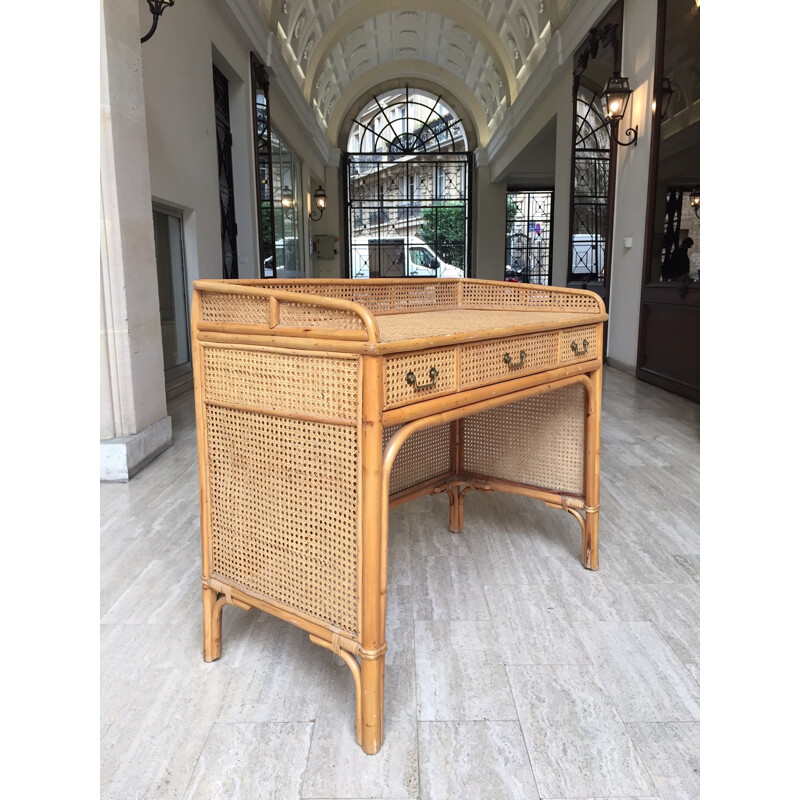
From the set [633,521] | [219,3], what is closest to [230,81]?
[219,3]

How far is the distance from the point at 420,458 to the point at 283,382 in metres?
1.10

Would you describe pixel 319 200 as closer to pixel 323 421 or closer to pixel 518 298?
pixel 518 298

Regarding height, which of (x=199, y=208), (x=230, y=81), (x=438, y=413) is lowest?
(x=438, y=413)

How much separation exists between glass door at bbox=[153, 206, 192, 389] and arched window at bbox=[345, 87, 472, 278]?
1120cm

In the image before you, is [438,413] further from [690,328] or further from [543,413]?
[690,328]

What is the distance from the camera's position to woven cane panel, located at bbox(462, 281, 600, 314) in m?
2.21

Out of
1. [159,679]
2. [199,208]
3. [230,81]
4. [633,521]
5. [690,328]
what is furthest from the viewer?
[230,81]

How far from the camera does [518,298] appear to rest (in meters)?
2.33

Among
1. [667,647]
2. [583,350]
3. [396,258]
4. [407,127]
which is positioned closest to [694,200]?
[583,350]

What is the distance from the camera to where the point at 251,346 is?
4.59 ft

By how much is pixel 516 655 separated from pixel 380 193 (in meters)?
16.6

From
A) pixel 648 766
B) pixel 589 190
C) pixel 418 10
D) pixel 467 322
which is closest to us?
pixel 648 766

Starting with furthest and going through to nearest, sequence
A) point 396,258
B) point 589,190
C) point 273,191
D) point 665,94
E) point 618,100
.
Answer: point 396,258
point 273,191
point 589,190
point 618,100
point 665,94

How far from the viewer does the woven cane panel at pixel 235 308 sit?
1399mm
